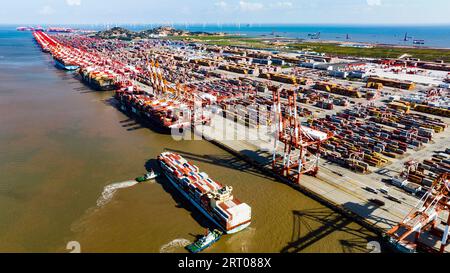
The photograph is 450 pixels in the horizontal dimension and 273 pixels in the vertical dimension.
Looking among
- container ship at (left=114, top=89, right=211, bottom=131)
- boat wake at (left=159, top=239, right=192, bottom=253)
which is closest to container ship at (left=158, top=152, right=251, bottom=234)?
boat wake at (left=159, top=239, right=192, bottom=253)

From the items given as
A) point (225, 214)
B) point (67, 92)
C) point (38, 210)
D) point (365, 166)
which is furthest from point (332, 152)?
point (67, 92)

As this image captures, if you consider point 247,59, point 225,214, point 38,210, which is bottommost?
point 38,210

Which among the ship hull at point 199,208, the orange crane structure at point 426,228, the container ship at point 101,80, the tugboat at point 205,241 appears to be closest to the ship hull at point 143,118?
the ship hull at point 199,208

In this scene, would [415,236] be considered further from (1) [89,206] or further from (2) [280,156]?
(1) [89,206]

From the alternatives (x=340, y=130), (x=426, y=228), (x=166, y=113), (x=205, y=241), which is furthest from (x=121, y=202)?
(x=340, y=130)

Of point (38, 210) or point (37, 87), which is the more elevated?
point (37, 87)

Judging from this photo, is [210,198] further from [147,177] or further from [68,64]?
[68,64]
